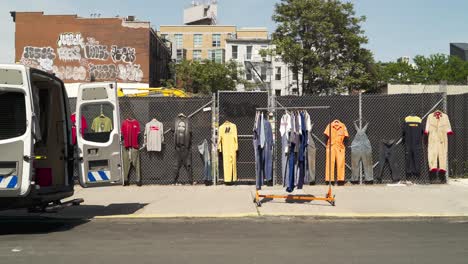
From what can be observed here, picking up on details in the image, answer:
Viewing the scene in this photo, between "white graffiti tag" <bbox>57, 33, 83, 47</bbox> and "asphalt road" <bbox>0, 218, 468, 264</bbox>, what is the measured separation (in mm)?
52192

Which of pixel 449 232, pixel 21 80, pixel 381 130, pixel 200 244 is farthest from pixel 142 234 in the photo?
pixel 381 130

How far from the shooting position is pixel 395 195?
479 inches

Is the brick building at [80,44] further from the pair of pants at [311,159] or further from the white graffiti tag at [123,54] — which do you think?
the pair of pants at [311,159]

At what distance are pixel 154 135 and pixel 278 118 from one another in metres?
3.27

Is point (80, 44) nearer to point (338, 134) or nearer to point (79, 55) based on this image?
point (79, 55)

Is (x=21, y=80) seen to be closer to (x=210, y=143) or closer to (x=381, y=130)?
(x=210, y=143)

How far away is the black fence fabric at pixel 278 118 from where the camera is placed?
13.8 metres

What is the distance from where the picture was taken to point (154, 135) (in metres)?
13.7

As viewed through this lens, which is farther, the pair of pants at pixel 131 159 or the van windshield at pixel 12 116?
the pair of pants at pixel 131 159

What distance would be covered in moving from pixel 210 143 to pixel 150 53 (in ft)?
160

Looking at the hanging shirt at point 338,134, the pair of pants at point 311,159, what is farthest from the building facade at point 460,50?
the pair of pants at point 311,159

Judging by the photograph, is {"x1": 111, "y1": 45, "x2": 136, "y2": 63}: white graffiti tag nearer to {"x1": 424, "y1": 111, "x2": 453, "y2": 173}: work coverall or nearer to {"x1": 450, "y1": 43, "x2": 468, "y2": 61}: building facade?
{"x1": 450, "y1": 43, "x2": 468, "y2": 61}: building facade

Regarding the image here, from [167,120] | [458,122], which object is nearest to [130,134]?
[167,120]

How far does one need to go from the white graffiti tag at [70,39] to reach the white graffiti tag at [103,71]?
Answer: 3.04m
